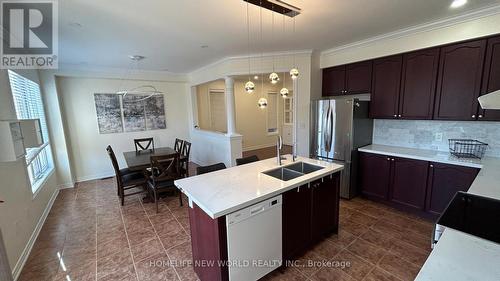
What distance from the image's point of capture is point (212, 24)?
8.28ft

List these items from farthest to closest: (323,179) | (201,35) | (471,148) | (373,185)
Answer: (373,185)
(201,35)
(471,148)
(323,179)

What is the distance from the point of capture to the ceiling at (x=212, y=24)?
6.89 ft

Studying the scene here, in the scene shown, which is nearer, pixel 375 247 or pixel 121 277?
pixel 121 277

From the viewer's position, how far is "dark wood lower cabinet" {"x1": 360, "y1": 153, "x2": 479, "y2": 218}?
8.40 ft

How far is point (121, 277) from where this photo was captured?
2014 mm

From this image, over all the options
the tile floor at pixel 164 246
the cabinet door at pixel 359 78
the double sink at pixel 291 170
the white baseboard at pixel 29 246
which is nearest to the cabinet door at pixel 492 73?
the cabinet door at pixel 359 78

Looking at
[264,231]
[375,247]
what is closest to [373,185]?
[375,247]

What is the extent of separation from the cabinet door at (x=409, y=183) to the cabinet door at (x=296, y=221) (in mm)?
1837

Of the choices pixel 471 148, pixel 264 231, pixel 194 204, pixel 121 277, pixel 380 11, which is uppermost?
pixel 380 11

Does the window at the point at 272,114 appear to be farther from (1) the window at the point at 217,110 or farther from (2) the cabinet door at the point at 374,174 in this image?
(2) the cabinet door at the point at 374,174

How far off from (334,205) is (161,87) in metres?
5.17

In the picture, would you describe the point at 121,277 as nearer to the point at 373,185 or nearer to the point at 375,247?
the point at 375,247

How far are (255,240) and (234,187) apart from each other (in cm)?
47

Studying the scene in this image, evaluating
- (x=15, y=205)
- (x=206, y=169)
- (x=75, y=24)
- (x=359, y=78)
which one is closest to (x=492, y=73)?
(x=359, y=78)
